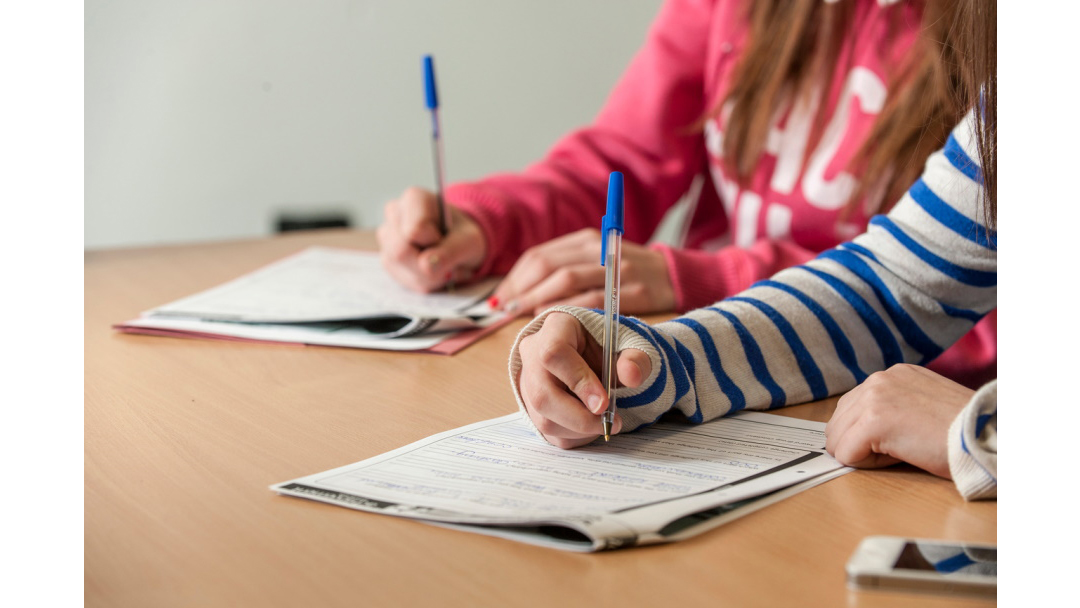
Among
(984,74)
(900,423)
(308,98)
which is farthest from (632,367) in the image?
(308,98)

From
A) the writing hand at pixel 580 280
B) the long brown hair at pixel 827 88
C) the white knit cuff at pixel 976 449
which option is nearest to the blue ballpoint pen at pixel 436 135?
the writing hand at pixel 580 280

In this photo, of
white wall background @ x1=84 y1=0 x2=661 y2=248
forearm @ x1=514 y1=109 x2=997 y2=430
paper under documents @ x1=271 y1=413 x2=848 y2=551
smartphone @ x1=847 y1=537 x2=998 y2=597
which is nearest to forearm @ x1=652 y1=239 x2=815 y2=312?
forearm @ x1=514 y1=109 x2=997 y2=430

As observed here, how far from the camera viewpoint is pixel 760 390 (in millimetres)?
549

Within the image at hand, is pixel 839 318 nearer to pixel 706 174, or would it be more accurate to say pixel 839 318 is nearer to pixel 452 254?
pixel 452 254

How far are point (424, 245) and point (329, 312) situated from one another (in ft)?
0.44

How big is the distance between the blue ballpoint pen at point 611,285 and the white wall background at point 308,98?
1.44m

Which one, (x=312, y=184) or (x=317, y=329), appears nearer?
(x=317, y=329)

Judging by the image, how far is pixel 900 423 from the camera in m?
0.45

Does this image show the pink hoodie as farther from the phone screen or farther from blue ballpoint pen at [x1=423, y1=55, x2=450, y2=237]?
the phone screen

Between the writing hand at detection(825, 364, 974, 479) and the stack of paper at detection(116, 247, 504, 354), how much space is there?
0.31m
